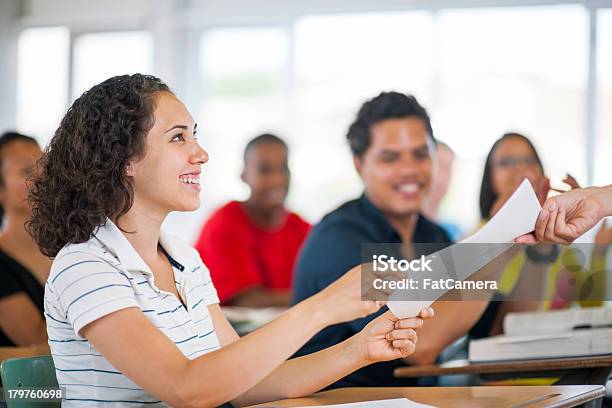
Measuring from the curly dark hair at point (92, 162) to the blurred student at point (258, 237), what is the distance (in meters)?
2.21

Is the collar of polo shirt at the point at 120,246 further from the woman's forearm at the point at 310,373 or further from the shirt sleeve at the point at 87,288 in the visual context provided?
the woman's forearm at the point at 310,373

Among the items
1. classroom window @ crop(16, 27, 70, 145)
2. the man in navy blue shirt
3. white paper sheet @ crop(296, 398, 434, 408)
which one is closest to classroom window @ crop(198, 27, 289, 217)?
classroom window @ crop(16, 27, 70, 145)

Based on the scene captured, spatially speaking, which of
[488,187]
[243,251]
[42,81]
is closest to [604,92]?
[243,251]

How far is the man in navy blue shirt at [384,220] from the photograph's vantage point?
232 centimetres

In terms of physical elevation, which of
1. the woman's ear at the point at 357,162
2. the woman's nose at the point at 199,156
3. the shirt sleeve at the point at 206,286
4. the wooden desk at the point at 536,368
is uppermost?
the woman's ear at the point at 357,162

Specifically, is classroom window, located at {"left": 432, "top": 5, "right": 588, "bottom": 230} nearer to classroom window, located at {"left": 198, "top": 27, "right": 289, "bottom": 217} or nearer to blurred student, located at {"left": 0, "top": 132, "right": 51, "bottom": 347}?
classroom window, located at {"left": 198, "top": 27, "right": 289, "bottom": 217}

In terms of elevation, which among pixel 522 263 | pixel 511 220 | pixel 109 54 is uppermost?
pixel 109 54

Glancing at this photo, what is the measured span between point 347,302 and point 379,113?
1.40m

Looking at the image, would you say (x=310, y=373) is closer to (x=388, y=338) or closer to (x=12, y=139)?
(x=388, y=338)

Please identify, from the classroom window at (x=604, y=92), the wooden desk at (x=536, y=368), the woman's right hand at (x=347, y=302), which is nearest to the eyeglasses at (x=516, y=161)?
the wooden desk at (x=536, y=368)

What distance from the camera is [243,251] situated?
13.2 feet

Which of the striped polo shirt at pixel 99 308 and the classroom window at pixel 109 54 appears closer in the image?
the striped polo shirt at pixel 99 308

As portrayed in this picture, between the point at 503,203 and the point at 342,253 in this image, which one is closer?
the point at 342,253

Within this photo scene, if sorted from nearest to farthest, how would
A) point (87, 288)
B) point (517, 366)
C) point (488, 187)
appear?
point (87, 288) < point (517, 366) < point (488, 187)
